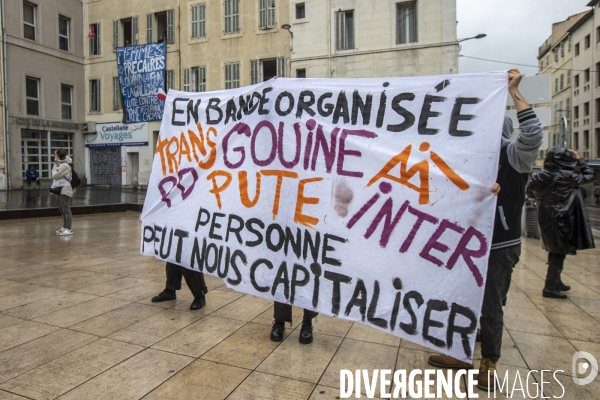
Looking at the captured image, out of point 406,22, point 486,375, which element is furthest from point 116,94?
point 486,375

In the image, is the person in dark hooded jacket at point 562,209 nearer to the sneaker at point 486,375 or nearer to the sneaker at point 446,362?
the sneaker at point 446,362

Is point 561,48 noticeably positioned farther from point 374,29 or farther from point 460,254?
point 460,254

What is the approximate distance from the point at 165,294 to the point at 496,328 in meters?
3.22

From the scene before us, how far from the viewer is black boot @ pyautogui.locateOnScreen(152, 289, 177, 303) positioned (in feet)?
14.9

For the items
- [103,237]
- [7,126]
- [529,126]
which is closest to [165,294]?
[529,126]

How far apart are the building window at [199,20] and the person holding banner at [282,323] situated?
80.4ft

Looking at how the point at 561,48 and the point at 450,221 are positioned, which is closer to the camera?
the point at 450,221

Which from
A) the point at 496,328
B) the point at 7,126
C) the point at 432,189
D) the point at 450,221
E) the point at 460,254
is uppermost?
the point at 7,126

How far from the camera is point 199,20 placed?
2511cm

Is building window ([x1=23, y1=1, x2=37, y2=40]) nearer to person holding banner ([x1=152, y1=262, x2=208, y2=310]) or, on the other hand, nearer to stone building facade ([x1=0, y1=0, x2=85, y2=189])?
stone building facade ([x1=0, y1=0, x2=85, y2=189])

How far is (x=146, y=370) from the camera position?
118 inches

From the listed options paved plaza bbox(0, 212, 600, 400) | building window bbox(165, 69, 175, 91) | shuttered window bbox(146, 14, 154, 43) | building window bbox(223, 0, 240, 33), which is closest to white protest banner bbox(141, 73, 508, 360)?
paved plaza bbox(0, 212, 600, 400)

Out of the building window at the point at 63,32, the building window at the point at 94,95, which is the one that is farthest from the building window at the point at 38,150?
the building window at the point at 63,32

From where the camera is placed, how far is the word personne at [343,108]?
113 inches
